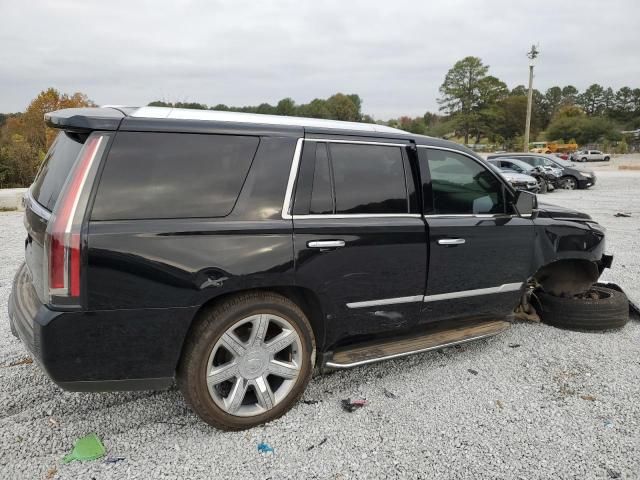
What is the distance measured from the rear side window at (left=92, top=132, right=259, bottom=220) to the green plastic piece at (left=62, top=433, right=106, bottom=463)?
1316mm

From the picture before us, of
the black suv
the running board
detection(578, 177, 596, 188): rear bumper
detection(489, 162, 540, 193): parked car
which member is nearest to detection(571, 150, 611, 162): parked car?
detection(578, 177, 596, 188): rear bumper

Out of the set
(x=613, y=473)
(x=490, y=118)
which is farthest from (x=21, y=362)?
(x=490, y=118)

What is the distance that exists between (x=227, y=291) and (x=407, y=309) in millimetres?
1408

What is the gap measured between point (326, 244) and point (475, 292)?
1502 mm

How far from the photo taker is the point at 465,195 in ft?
12.2

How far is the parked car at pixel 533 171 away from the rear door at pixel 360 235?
17.0 meters

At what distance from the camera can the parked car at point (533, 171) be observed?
18.8 meters

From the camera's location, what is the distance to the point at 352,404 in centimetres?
315

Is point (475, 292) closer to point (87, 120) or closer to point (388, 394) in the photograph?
point (388, 394)

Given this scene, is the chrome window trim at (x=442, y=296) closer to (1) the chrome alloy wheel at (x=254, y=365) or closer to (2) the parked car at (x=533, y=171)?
(1) the chrome alloy wheel at (x=254, y=365)

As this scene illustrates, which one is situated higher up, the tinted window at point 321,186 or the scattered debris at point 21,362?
the tinted window at point 321,186

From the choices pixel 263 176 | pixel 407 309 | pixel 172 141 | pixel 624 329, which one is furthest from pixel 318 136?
pixel 624 329

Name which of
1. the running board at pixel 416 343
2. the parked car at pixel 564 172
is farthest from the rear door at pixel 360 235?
the parked car at pixel 564 172

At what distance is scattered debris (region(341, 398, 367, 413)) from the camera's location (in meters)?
3.11
